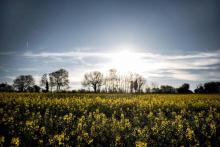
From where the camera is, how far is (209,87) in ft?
290

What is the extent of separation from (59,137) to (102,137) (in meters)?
2.30

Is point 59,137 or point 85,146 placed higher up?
point 59,137

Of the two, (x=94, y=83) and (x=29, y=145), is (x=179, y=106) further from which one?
(x=94, y=83)

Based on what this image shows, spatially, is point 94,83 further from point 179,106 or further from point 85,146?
point 85,146

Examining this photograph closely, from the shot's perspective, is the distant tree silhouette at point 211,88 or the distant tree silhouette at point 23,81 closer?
the distant tree silhouette at point 211,88

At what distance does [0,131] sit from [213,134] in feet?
30.6

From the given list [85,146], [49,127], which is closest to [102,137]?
[85,146]

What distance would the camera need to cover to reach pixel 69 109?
17828mm

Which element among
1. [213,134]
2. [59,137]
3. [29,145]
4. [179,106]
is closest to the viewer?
[59,137]

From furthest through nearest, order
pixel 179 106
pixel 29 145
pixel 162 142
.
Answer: pixel 179 106 → pixel 162 142 → pixel 29 145

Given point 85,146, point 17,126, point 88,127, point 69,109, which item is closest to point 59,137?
point 85,146

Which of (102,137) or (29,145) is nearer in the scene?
(29,145)

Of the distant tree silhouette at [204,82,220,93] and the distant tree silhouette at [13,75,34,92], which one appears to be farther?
the distant tree silhouette at [13,75,34,92]

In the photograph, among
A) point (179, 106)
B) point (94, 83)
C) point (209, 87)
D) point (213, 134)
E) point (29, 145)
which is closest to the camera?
point (29, 145)
